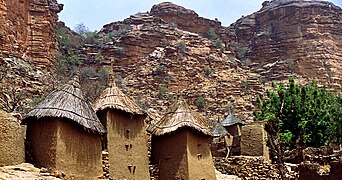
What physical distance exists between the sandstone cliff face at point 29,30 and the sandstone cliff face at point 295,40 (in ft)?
84.6

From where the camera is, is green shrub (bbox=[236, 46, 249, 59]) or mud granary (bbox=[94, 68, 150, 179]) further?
green shrub (bbox=[236, 46, 249, 59])

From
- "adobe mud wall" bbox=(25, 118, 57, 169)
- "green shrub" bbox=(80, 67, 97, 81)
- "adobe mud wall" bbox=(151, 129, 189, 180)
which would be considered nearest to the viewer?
"adobe mud wall" bbox=(25, 118, 57, 169)

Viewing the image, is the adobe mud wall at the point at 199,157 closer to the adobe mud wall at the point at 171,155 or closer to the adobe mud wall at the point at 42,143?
the adobe mud wall at the point at 171,155

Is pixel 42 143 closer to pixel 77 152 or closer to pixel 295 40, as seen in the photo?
pixel 77 152

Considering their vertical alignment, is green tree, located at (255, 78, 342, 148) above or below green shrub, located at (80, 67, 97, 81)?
below

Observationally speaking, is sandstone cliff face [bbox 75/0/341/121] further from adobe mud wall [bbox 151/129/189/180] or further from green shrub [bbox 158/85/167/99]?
adobe mud wall [bbox 151/129/189/180]

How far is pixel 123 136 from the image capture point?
1433 cm

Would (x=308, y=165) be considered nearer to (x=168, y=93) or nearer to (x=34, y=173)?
(x=34, y=173)

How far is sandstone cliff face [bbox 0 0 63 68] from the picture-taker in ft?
141

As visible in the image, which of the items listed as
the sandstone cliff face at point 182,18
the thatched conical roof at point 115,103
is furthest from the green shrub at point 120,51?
the thatched conical roof at point 115,103

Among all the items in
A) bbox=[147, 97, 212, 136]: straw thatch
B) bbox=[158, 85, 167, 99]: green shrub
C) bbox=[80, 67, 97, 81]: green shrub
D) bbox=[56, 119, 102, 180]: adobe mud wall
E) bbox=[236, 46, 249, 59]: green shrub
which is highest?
bbox=[236, 46, 249, 59]: green shrub

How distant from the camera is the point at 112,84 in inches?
610

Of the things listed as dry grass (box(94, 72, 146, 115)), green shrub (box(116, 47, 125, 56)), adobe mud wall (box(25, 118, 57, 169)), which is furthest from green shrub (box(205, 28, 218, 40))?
adobe mud wall (box(25, 118, 57, 169))

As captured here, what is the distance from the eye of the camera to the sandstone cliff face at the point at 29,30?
43000 mm
